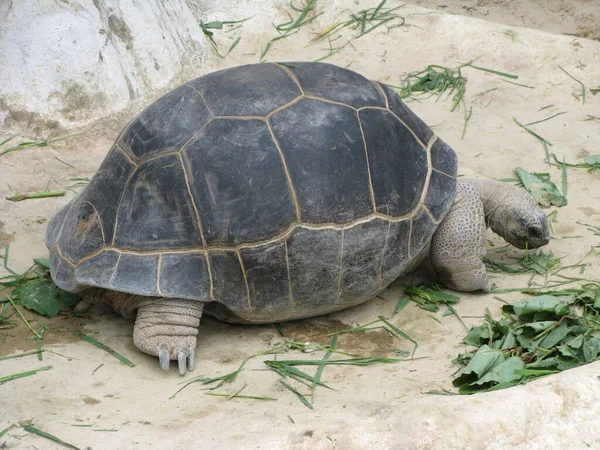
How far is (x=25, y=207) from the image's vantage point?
588cm

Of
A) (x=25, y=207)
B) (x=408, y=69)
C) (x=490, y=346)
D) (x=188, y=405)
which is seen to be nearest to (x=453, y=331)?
(x=490, y=346)

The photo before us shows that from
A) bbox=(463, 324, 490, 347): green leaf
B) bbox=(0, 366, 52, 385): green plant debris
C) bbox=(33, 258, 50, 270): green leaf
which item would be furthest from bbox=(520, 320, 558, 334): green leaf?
bbox=(33, 258, 50, 270): green leaf

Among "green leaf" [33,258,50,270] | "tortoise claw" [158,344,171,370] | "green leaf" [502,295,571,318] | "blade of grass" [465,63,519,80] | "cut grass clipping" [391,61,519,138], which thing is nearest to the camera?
"tortoise claw" [158,344,171,370]

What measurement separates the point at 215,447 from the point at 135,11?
443cm

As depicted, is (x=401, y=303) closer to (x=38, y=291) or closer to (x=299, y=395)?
(x=299, y=395)

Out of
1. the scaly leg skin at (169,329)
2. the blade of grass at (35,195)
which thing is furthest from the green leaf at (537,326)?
the blade of grass at (35,195)

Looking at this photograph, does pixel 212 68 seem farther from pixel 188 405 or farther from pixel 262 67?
pixel 188 405

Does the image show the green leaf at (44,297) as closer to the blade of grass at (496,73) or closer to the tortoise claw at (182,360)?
the tortoise claw at (182,360)

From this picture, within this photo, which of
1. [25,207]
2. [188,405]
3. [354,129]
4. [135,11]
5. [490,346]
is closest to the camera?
[188,405]

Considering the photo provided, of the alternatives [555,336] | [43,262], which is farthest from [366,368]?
[43,262]

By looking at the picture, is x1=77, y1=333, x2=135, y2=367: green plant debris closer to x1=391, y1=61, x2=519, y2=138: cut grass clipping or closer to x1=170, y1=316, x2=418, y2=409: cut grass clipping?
x1=170, y1=316, x2=418, y2=409: cut grass clipping

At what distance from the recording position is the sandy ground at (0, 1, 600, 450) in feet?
11.4

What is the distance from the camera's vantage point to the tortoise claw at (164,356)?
14.3 feet

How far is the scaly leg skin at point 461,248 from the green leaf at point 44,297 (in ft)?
6.95
